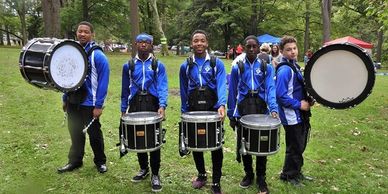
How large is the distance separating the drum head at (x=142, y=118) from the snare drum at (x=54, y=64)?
3.06 ft

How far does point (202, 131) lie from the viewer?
4711 millimetres

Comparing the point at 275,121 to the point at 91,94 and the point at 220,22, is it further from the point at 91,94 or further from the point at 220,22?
the point at 220,22

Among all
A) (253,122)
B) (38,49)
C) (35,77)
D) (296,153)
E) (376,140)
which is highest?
(38,49)

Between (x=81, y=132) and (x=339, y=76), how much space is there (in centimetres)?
379

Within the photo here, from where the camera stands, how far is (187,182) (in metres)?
5.79

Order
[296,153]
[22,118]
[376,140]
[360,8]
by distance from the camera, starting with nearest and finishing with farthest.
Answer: [296,153] < [376,140] < [22,118] < [360,8]

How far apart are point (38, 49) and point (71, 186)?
1.98 meters

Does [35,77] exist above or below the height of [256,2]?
below

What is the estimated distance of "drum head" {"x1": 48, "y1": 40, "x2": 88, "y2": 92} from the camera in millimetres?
5082

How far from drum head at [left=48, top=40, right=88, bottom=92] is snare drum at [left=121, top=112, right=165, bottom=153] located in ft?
3.09

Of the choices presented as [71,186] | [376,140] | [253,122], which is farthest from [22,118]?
[376,140]

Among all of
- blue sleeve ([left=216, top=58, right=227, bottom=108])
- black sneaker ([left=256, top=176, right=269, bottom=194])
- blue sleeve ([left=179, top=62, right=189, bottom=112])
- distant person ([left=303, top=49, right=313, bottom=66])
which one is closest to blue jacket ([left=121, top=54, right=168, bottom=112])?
blue sleeve ([left=179, top=62, right=189, bottom=112])

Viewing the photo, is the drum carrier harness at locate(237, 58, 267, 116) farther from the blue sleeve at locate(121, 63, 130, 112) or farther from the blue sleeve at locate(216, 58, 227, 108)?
the blue sleeve at locate(121, 63, 130, 112)

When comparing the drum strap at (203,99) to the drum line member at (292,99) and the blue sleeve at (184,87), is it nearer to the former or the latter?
the blue sleeve at (184,87)
